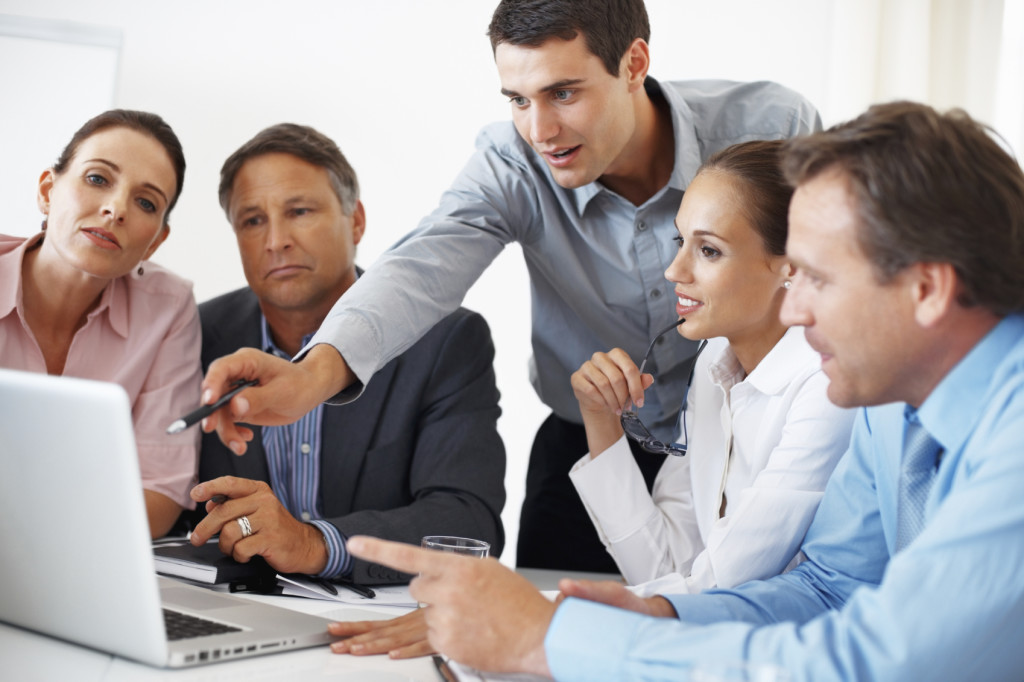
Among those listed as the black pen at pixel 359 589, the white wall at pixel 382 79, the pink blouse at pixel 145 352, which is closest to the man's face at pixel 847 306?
the black pen at pixel 359 589

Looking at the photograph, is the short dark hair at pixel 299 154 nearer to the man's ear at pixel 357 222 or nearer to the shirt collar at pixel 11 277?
the man's ear at pixel 357 222

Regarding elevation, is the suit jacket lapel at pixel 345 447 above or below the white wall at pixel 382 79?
below

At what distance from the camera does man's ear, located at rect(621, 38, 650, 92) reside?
6.20ft

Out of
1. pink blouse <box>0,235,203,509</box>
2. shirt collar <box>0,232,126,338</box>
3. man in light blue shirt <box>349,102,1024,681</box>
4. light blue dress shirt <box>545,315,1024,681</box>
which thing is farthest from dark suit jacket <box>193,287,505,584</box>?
light blue dress shirt <box>545,315,1024,681</box>

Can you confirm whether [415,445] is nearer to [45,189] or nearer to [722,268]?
[722,268]

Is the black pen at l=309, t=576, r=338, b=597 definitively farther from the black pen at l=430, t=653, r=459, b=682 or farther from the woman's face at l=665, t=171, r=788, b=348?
the woman's face at l=665, t=171, r=788, b=348

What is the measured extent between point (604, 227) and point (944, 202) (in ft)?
3.69

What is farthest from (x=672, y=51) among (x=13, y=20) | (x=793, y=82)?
(x=13, y=20)

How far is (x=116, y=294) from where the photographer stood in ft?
6.35

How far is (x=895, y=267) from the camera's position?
946mm

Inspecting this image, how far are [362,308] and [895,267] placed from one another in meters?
0.91

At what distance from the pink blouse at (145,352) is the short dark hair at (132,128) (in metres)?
0.18

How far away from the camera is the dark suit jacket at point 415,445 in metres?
1.83

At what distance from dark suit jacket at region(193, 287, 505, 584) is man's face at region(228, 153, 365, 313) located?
0.99ft
